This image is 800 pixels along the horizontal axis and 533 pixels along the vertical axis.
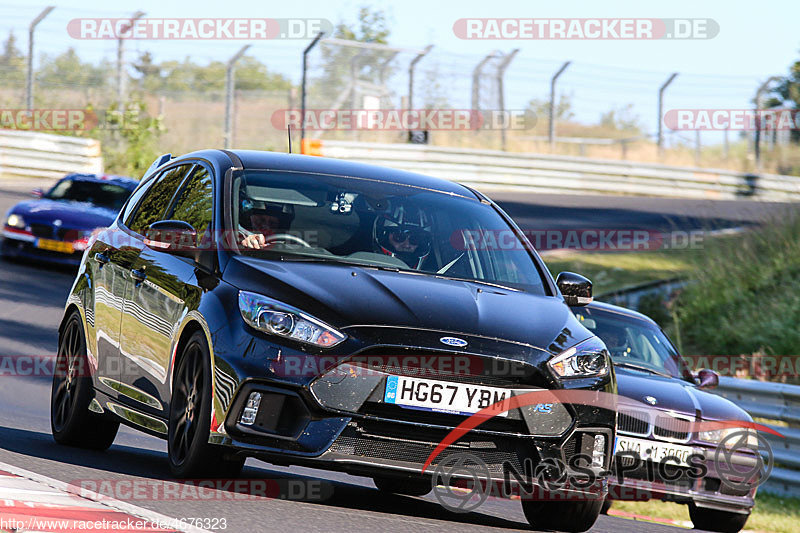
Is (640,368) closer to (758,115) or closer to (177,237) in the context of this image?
(177,237)

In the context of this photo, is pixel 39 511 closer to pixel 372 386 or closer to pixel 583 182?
pixel 372 386

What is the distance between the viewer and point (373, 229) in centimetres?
682

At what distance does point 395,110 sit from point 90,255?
22.4 meters

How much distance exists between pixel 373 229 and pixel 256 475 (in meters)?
1.62

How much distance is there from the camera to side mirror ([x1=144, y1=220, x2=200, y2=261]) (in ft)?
21.3

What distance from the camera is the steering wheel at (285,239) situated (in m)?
6.63

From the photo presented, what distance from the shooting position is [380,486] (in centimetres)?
761

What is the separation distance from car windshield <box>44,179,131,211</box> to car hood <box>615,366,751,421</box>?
10487 millimetres

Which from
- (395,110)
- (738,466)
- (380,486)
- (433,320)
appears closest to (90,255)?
(380,486)

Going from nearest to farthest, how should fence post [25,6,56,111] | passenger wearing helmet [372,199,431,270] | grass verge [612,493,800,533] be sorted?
passenger wearing helmet [372,199,431,270] → grass verge [612,493,800,533] → fence post [25,6,56,111]

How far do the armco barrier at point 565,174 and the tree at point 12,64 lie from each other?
23.3 ft

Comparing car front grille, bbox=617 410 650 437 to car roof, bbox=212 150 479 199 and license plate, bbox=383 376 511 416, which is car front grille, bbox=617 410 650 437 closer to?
car roof, bbox=212 150 479 199

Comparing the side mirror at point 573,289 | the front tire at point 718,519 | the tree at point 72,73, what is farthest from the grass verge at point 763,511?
the tree at point 72,73

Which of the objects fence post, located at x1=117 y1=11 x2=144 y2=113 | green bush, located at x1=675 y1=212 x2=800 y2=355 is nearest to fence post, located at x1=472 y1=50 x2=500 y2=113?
fence post, located at x1=117 y1=11 x2=144 y2=113
